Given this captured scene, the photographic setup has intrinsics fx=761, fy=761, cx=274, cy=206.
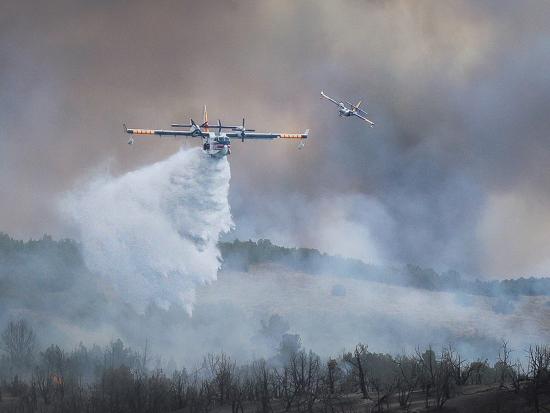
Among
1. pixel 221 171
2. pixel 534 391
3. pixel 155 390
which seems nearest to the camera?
pixel 534 391

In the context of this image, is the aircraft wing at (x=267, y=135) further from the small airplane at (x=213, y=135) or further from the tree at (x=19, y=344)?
the tree at (x=19, y=344)

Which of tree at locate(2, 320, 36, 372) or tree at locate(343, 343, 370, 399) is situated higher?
tree at locate(2, 320, 36, 372)

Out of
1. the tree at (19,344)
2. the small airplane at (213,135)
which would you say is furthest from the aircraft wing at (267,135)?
the tree at (19,344)

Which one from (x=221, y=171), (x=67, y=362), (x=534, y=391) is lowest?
(x=534, y=391)

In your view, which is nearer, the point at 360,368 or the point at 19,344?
the point at 360,368

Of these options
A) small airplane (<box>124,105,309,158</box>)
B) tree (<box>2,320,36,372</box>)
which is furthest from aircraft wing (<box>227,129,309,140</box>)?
tree (<box>2,320,36,372</box>)

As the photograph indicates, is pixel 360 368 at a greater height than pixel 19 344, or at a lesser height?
lesser

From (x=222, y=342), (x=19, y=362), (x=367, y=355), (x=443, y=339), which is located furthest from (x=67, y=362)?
(x=443, y=339)

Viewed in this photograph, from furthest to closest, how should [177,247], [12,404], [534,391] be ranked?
[177,247] → [12,404] → [534,391]

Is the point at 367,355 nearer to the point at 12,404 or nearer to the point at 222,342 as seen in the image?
the point at 222,342

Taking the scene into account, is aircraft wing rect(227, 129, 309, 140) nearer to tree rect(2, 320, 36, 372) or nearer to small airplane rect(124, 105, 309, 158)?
small airplane rect(124, 105, 309, 158)

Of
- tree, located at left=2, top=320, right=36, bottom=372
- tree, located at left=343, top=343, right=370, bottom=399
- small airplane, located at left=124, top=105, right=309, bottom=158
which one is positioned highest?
small airplane, located at left=124, top=105, right=309, bottom=158
